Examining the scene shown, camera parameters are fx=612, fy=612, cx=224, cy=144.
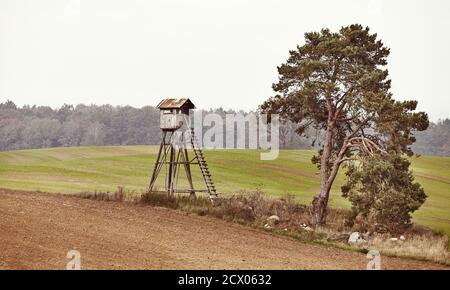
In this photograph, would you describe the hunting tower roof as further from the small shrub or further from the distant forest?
the distant forest

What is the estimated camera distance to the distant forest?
14362 cm

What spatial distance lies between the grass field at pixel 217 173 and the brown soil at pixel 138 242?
1497 cm

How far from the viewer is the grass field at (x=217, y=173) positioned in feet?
164

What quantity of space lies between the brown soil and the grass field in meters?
15.0

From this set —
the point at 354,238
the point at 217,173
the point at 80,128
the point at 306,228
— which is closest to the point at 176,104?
the point at 306,228

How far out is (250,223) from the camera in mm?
31875

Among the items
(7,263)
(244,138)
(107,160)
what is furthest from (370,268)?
(244,138)

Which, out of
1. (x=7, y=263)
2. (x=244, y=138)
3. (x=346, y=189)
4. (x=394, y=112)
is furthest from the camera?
(x=244, y=138)

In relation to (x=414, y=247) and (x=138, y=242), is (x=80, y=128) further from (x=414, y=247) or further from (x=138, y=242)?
(x=138, y=242)

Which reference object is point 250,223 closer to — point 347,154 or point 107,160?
point 347,154

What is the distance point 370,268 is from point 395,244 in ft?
29.0

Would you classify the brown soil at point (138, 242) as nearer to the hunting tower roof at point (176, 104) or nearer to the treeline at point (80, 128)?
the hunting tower roof at point (176, 104)

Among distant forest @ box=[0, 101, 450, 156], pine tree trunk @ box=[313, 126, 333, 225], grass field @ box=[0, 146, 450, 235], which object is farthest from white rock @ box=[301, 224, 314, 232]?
distant forest @ box=[0, 101, 450, 156]

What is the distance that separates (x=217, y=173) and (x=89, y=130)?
93091 millimetres
